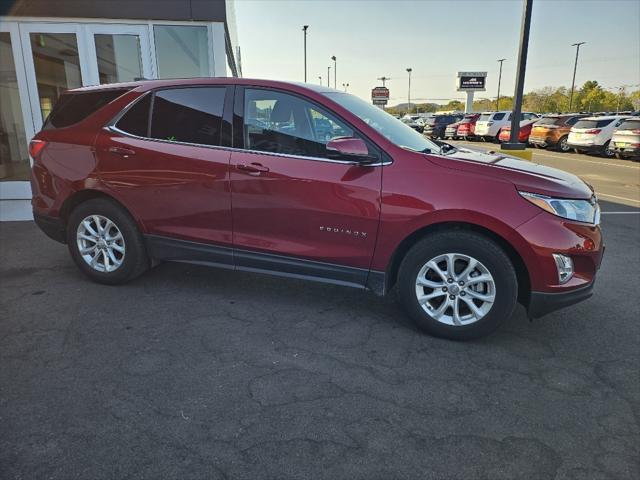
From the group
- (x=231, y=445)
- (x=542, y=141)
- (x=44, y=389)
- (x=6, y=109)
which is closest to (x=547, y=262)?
(x=231, y=445)

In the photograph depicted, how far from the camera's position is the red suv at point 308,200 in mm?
3273

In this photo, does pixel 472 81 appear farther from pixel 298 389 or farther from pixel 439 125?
pixel 298 389

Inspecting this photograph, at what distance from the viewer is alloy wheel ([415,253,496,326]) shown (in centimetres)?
335

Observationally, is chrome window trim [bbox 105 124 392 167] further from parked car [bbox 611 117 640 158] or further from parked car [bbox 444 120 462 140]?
parked car [bbox 444 120 462 140]

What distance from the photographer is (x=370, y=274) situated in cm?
360

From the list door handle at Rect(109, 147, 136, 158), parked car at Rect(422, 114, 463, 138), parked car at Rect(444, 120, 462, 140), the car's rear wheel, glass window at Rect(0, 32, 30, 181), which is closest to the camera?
door handle at Rect(109, 147, 136, 158)

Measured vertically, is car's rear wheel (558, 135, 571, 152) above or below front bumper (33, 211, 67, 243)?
below

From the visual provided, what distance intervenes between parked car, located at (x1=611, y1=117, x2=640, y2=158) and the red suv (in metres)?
15.5

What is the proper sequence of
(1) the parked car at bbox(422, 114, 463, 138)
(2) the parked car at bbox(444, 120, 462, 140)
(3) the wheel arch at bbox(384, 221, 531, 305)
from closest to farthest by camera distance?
(3) the wheel arch at bbox(384, 221, 531, 305), (2) the parked car at bbox(444, 120, 462, 140), (1) the parked car at bbox(422, 114, 463, 138)

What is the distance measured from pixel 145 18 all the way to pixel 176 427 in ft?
23.6

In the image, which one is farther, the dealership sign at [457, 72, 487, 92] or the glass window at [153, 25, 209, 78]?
the dealership sign at [457, 72, 487, 92]

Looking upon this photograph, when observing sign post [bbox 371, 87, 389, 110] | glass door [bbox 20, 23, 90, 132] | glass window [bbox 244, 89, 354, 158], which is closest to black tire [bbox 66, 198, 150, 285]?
glass window [bbox 244, 89, 354, 158]

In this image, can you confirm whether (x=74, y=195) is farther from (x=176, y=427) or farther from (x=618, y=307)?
(x=618, y=307)

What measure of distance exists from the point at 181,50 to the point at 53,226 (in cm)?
494
